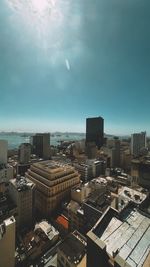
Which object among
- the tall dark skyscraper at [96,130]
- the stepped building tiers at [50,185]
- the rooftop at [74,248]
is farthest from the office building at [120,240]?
the tall dark skyscraper at [96,130]

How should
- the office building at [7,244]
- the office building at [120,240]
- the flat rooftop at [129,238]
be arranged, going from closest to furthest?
the office building at [120,240], the flat rooftop at [129,238], the office building at [7,244]

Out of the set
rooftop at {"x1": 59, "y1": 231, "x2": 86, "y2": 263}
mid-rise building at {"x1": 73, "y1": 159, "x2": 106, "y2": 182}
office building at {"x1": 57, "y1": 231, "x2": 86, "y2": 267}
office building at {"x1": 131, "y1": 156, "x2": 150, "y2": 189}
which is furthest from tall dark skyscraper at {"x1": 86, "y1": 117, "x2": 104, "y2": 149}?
office building at {"x1": 57, "y1": 231, "x2": 86, "y2": 267}

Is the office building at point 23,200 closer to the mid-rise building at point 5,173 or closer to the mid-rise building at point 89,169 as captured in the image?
the mid-rise building at point 5,173

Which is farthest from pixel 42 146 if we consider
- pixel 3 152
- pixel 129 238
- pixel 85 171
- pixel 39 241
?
pixel 129 238

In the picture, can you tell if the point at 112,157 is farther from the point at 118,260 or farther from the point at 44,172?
the point at 118,260

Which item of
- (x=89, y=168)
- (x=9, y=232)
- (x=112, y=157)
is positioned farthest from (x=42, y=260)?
(x=112, y=157)
